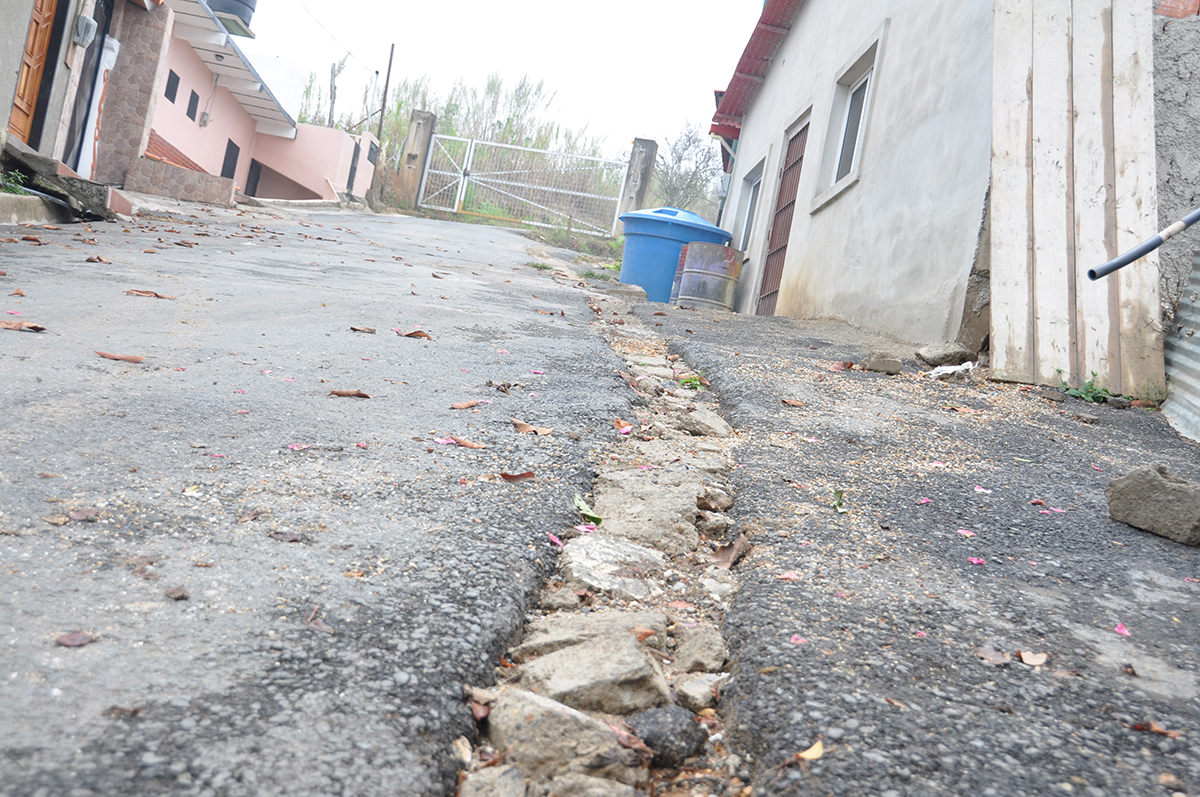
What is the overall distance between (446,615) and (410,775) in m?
0.34

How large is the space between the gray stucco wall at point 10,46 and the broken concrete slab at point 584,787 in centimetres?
751

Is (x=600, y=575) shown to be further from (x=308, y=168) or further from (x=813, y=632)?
(x=308, y=168)

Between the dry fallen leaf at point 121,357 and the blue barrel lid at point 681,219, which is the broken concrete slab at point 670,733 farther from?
the blue barrel lid at point 681,219

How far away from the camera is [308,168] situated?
17594 millimetres

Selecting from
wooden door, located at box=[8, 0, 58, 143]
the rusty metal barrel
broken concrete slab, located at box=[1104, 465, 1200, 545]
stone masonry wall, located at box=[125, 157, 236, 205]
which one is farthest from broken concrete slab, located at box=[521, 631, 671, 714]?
stone masonry wall, located at box=[125, 157, 236, 205]

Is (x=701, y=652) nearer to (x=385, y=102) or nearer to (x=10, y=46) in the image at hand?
(x=10, y=46)

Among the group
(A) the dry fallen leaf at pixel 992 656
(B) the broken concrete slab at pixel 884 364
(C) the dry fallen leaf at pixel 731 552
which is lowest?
(A) the dry fallen leaf at pixel 992 656

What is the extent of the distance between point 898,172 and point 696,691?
15.0 ft

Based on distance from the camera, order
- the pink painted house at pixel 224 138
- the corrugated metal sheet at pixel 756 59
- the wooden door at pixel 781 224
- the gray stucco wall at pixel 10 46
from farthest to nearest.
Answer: the pink painted house at pixel 224 138 < the corrugated metal sheet at pixel 756 59 < the wooden door at pixel 781 224 < the gray stucco wall at pixel 10 46

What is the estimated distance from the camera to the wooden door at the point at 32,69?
737cm

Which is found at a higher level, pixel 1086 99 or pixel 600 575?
pixel 1086 99

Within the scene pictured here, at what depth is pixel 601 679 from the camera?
117 centimetres

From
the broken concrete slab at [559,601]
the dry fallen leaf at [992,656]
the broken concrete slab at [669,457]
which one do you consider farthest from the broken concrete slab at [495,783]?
the broken concrete slab at [669,457]

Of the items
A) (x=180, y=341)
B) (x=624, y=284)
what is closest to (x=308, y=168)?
(x=624, y=284)
